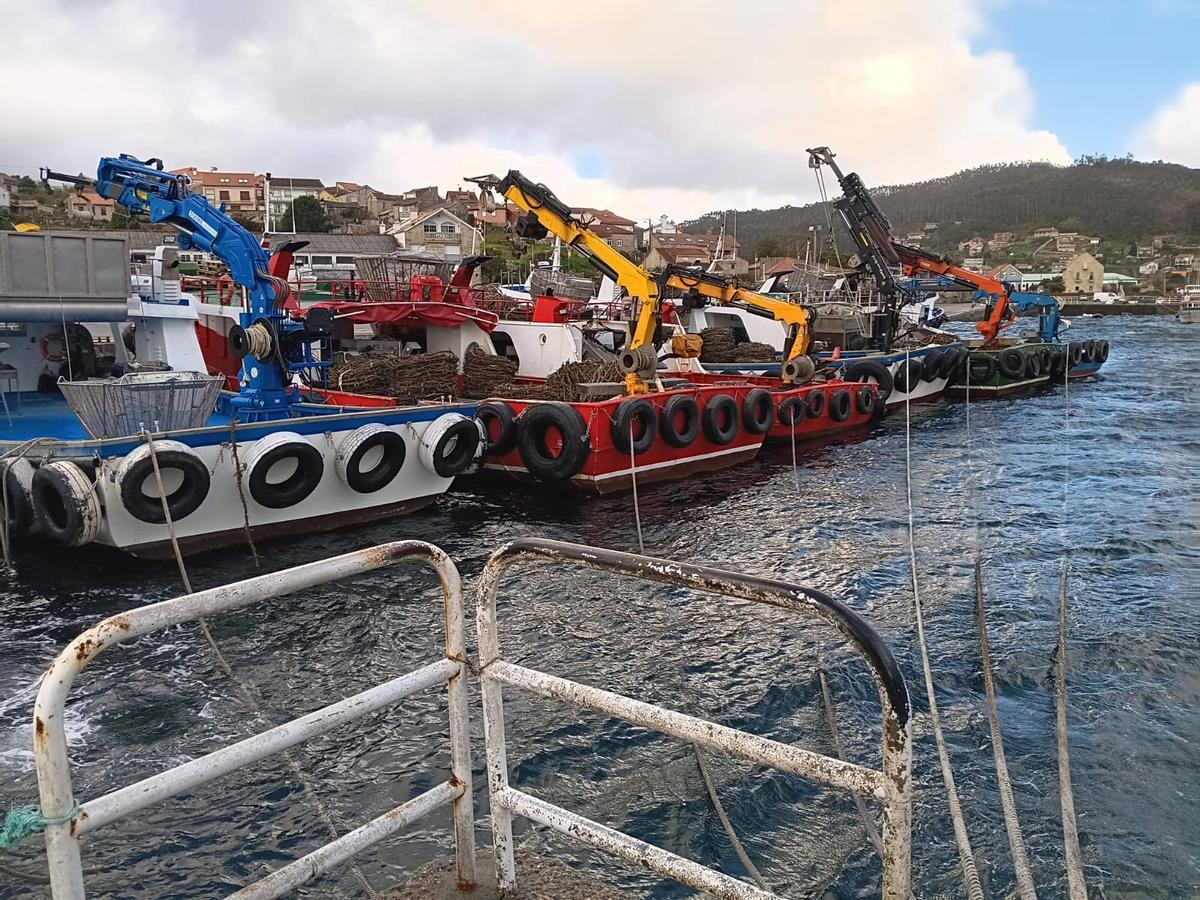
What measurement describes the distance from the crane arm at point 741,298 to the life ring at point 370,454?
7585 mm

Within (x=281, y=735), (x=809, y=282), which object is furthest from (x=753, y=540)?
(x=809, y=282)

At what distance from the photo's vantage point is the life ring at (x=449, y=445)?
33.2 feet

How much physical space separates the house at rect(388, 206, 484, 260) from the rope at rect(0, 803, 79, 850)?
61919 mm

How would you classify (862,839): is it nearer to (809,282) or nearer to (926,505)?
(926,505)

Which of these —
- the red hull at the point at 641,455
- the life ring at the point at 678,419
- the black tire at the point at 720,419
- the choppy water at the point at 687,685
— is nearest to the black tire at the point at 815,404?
the red hull at the point at 641,455

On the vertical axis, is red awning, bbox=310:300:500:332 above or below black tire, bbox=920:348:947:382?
above

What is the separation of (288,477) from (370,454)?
3.37 ft

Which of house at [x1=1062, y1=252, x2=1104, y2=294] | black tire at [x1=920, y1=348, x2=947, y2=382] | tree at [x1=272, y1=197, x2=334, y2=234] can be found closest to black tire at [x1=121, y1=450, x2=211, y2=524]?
black tire at [x1=920, y1=348, x2=947, y2=382]

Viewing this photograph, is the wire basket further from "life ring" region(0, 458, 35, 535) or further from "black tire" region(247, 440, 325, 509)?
"black tire" region(247, 440, 325, 509)

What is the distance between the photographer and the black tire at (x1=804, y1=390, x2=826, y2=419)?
15969 millimetres

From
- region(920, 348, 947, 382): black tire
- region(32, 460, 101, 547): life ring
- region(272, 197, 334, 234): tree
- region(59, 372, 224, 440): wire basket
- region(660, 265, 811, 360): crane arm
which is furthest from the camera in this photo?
region(272, 197, 334, 234): tree

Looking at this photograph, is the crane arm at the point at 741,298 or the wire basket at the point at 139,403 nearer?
the wire basket at the point at 139,403

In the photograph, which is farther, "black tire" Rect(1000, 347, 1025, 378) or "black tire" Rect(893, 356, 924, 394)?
"black tire" Rect(1000, 347, 1025, 378)

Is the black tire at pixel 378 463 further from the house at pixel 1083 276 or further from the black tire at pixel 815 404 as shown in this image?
the house at pixel 1083 276
